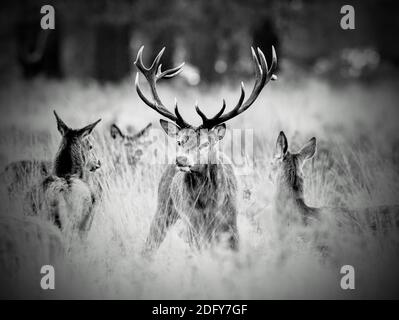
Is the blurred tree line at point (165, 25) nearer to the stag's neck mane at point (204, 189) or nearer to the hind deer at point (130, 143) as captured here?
the hind deer at point (130, 143)

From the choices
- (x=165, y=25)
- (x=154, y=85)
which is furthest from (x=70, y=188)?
(x=165, y=25)

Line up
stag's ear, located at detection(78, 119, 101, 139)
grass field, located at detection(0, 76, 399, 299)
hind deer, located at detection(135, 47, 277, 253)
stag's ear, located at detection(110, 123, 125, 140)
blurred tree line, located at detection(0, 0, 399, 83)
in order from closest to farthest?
grass field, located at detection(0, 76, 399, 299)
hind deer, located at detection(135, 47, 277, 253)
stag's ear, located at detection(78, 119, 101, 139)
stag's ear, located at detection(110, 123, 125, 140)
blurred tree line, located at detection(0, 0, 399, 83)

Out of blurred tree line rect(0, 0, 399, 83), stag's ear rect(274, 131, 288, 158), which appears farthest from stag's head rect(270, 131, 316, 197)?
blurred tree line rect(0, 0, 399, 83)

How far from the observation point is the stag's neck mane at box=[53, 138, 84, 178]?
566 centimetres

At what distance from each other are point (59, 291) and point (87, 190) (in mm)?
955

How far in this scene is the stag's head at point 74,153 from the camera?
567 centimetres

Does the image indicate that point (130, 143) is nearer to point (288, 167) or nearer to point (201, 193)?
point (201, 193)

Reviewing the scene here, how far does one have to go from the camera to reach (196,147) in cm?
531

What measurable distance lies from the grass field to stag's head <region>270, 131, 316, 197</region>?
0.96 ft

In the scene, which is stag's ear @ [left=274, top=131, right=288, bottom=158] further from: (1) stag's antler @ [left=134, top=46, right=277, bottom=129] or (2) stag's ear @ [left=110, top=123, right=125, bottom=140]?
(2) stag's ear @ [left=110, top=123, right=125, bottom=140]

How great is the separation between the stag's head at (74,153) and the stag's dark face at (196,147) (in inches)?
35.3

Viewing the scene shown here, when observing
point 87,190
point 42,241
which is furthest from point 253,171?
point 42,241

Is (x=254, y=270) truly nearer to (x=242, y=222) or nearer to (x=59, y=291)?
(x=242, y=222)

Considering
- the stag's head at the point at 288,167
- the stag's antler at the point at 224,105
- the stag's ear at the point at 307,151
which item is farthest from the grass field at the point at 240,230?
the stag's antler at the point at 224,105
